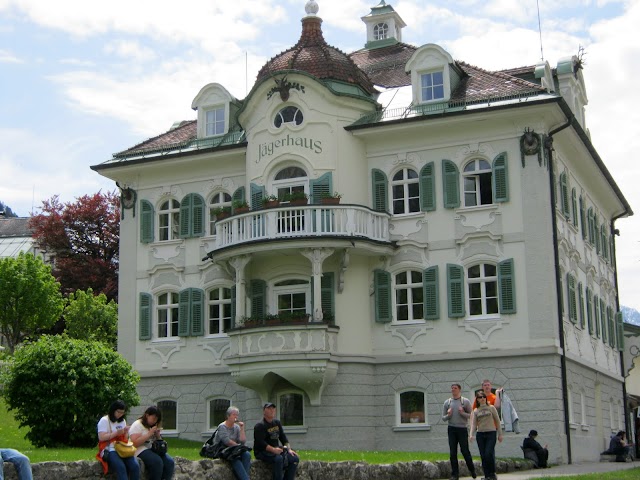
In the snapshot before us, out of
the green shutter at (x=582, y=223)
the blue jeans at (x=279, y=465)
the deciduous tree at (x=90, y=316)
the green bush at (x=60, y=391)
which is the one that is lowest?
the blue jeans at (x=279, y=465)

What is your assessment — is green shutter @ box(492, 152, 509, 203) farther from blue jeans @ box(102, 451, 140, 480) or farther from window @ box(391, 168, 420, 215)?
blue jeans @ box(102, 451, 140, 480)

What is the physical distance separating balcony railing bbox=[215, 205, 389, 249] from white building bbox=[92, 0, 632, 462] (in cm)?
6

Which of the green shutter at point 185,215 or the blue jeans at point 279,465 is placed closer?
the blue jeans at point 279,465

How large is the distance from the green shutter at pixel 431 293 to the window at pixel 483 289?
103 cm

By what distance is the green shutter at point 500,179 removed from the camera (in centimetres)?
3166

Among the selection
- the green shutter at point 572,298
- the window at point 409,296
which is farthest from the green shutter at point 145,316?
the green shutter at point 572,298

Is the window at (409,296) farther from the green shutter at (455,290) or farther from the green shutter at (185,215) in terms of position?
the green shutter at (185,215)

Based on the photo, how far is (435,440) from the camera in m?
31.2

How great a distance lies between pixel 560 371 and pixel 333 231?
808 centimetres

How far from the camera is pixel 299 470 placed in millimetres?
18500

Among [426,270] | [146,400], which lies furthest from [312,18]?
[146,400]

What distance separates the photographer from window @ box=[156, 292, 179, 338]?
35969 mm

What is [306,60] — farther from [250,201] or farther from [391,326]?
[391,326]

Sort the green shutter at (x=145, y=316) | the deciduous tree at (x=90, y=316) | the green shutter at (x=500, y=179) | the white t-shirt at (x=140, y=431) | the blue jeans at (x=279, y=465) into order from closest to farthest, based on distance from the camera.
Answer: the white t-shirt at (x=140, y=431), the blue jeans at (x=279, y=465), the green shutter at (x=500, y=179), the green shutter at (x=145, y=316), the deciduous tree at (x=90, y=316)
